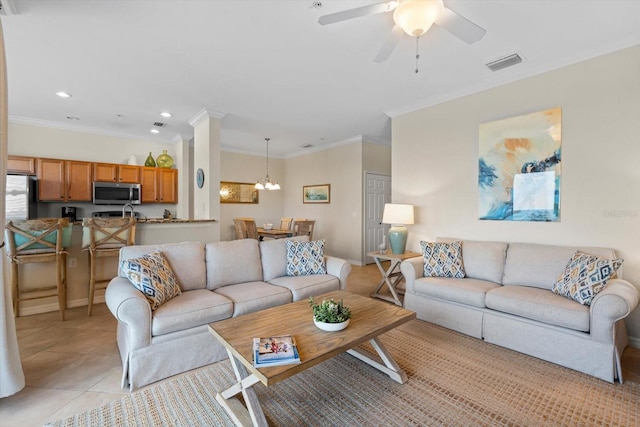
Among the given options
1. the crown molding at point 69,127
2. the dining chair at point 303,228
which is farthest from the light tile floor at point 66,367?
the crown molding at point 69,127

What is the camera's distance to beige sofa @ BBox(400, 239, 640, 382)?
6.81 ft

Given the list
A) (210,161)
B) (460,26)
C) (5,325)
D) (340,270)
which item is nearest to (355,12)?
(460,26)

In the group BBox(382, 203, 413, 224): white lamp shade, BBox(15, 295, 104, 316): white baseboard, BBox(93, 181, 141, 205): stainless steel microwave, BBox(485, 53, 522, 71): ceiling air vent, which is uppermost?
BBox(485, 53, 522, 71): ceiling air vent

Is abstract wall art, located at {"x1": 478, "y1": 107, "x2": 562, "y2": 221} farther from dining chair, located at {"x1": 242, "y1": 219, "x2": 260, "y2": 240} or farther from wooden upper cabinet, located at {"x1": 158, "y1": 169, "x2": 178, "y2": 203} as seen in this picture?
wooden upper cabinet, located at {"x1": 158, "y1": 169, "x2": 178, "y2": 203}

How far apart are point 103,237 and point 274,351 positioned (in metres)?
2.84

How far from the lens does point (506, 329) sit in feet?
8.34

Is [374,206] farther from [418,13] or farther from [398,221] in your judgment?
[418,13]

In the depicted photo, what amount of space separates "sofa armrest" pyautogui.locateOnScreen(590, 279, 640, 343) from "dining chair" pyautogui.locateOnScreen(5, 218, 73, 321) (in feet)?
15.9

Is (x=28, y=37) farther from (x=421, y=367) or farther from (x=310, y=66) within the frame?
(x=421, y=367)

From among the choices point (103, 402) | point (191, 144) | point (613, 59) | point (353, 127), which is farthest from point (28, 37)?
point (613, 59)

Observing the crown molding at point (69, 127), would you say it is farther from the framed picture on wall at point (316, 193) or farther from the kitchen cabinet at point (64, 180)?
the framed picture on wall at point (316, 193)

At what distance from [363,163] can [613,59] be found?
3.86 m

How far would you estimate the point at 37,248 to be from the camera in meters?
3.04

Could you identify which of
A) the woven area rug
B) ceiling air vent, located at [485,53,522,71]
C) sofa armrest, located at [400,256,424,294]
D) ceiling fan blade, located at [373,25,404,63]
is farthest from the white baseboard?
ceiling air vent, located at [485,53,522,71]
